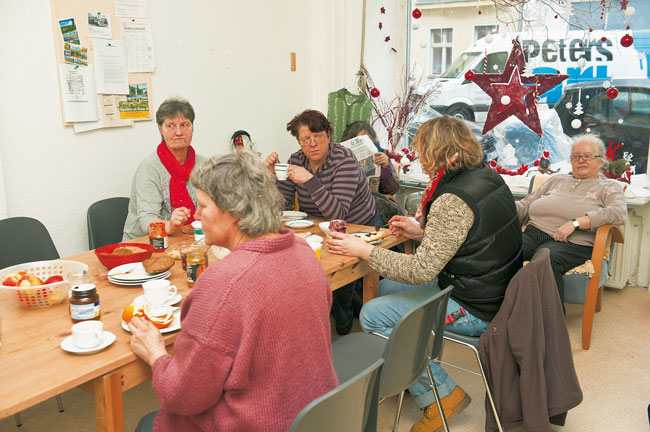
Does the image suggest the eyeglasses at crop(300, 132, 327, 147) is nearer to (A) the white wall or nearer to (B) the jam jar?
(A) the white wall

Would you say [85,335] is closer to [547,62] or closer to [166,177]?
[166,177]

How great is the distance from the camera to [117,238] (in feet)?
9.92

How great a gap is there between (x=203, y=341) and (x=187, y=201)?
182 centimetres

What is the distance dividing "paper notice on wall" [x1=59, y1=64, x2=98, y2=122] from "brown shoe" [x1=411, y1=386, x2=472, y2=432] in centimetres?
222

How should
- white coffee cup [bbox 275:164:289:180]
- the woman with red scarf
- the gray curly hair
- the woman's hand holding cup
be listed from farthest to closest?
the woman with red scarf < white coffee cup [bbox 275:164:289:180] < the woman's hand holding cup < the gray curly hair

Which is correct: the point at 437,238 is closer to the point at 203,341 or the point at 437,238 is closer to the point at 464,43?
the point at 203,341

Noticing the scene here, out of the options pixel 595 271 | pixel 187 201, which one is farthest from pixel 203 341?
pixel 595 271

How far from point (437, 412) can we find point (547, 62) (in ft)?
9.49

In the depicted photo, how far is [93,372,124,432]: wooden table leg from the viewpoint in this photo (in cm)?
140

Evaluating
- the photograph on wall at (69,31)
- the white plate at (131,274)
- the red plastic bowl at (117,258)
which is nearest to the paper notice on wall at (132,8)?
the photograph on wall at (69,31)

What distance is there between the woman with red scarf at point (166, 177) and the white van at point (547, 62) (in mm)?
2205

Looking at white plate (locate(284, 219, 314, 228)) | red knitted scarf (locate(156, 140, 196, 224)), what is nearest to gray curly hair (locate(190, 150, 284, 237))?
white plate (locate(284, 219, 314, 228))

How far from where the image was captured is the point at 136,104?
10.7 feet

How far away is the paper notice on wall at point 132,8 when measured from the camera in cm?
309
